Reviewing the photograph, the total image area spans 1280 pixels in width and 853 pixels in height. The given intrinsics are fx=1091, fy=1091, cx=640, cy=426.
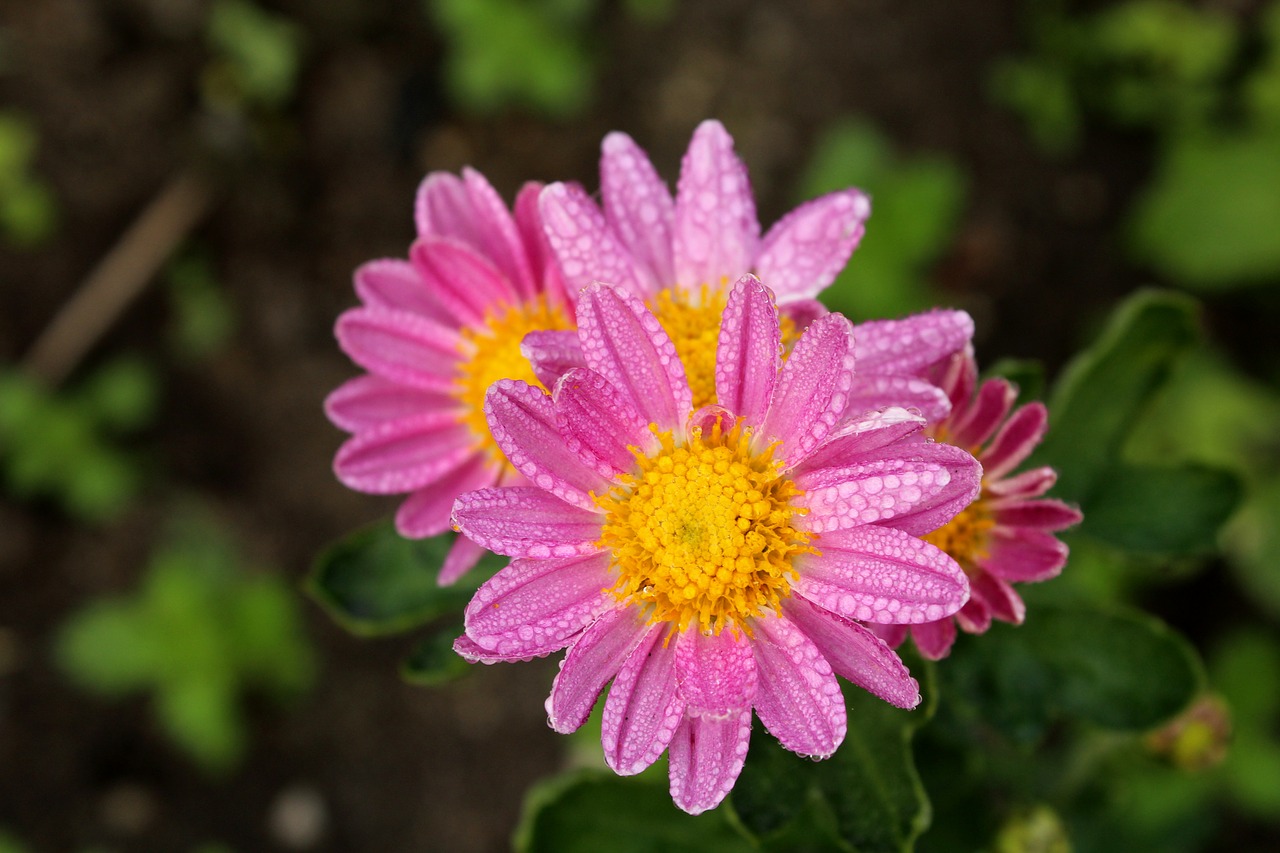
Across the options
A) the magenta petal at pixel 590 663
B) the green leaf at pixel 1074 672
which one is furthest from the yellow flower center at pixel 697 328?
the green leaf at pixel 1074 672

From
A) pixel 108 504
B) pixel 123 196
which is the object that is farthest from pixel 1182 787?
pixel 123 196

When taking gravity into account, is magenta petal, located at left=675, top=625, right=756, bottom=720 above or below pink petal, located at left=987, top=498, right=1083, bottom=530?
above

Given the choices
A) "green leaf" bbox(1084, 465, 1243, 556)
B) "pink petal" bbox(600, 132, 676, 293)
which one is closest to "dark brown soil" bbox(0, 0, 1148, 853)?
"green leaf" bbox(1084, 465, 1243, 556)

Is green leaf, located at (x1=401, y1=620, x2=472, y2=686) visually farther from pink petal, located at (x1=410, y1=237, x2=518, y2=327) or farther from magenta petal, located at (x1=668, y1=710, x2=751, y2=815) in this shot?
pink petal, located at (x1=410, y1=237, x2=518, y2=327)

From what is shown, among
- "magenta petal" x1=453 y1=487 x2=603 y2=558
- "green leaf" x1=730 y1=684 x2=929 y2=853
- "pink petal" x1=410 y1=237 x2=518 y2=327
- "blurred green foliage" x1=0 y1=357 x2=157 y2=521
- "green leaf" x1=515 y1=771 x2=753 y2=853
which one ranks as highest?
"pink petal" x1=410 y1=237 x2=518 y2=327

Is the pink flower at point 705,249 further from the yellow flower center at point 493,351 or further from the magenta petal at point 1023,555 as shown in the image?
the magenta petal at point 1023,555

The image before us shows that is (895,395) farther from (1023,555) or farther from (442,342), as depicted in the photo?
(442,342)

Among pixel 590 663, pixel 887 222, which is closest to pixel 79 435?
pixel 887 222
